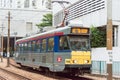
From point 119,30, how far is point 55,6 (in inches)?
955

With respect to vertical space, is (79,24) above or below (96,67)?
above

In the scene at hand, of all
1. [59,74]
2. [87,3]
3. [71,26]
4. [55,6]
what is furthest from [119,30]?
[55,6]

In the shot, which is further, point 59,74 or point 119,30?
point 119,30

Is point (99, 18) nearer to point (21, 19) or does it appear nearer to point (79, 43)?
point (79, 43)

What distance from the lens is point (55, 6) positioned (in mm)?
63500

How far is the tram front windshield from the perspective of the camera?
25.6m

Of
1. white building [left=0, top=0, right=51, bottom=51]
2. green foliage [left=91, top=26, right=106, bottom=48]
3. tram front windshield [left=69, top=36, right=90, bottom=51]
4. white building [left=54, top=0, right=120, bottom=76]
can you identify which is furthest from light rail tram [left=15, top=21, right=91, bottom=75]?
white building [left=0, top=0, right=51, bottom=51]

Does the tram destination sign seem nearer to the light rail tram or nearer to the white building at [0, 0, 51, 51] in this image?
the light rail tram

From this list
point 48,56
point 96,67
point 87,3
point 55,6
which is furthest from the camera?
point 55,6

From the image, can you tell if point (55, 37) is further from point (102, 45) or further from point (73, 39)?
point (102, 45)

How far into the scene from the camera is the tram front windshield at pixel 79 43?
2561 centimetres

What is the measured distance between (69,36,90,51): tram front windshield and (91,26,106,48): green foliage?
15634 millimetres

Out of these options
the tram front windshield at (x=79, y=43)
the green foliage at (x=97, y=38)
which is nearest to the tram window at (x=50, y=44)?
the tram front windshield at (x=79, y=43)

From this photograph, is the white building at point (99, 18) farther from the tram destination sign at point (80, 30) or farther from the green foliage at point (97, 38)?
the tram destination sign at point (80, 30)
